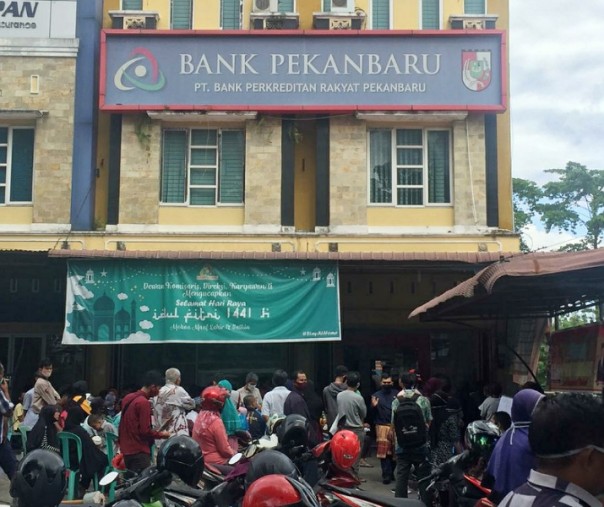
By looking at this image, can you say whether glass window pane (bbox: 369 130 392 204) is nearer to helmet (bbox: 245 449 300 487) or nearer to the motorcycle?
the motorcycle

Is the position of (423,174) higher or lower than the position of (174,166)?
lower

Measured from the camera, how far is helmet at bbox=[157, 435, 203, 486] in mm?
4988

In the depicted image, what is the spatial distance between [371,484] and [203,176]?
693cm

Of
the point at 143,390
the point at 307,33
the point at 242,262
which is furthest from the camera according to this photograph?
the point at 307,33

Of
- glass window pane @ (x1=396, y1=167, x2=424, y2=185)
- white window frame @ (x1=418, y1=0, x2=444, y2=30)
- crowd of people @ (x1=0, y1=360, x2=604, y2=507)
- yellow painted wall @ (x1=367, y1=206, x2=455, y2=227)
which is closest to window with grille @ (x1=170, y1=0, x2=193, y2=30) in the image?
white window frame @ (x1=418, y1=0, x2=444, y2=30)

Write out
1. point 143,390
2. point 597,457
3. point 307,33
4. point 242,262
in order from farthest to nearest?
point 307,33 → point 242,262 → point 143,390 → point 597,457

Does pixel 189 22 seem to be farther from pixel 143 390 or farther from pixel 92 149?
pixel 143 390

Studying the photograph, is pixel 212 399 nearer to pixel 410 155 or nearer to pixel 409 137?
pixel 410 155

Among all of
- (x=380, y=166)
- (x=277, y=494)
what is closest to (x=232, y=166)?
(x=380, y=166)

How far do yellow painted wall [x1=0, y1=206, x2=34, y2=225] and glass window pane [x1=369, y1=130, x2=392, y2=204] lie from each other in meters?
6.55

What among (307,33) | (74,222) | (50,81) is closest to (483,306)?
(307,33)

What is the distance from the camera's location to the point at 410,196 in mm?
15734

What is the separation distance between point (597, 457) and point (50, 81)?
14914 millimetres

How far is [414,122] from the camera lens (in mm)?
15664
